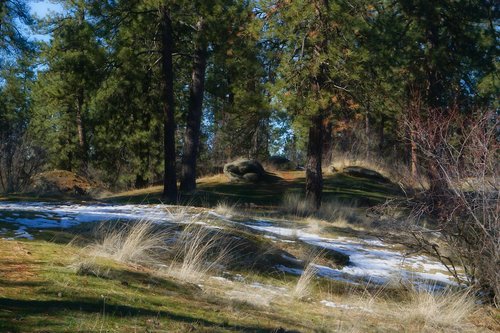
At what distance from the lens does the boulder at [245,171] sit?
2252cm

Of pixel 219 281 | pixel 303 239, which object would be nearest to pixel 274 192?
pixel 303 239

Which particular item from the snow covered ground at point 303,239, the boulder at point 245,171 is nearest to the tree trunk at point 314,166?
the snow covered ground at point 303,239

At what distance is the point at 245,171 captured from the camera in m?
22.8

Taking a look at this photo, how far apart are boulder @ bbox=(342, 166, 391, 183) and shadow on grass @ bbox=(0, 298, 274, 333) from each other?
20351mm

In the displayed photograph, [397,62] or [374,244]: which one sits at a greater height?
[397,62]

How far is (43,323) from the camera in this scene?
166 inches

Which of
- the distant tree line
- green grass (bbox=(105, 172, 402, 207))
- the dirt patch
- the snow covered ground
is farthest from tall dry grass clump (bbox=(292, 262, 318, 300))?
the dirt patch

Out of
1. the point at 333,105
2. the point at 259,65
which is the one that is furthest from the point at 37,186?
the point at 333,105

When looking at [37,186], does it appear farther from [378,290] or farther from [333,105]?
[378,290]

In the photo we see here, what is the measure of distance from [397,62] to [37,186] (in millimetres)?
12718

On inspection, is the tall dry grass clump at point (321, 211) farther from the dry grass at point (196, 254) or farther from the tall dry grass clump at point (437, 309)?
the tall dry grass clump at point (437, 309)

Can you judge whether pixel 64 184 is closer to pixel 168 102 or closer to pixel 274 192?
pixel 168 102

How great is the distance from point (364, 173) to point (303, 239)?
49.4 ft

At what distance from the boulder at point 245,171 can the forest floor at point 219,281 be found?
979 centimetres
